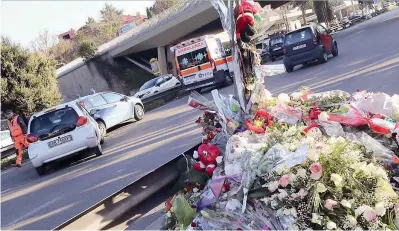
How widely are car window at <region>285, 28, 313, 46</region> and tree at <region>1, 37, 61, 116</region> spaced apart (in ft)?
37.3

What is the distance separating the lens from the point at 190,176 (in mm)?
3529

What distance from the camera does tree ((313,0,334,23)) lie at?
187 feet

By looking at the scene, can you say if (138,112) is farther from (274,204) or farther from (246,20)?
(274,204)

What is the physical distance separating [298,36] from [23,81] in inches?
495

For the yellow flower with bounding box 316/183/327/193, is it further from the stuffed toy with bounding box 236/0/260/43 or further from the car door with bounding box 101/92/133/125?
the car door with bounding box 101/92/133/125

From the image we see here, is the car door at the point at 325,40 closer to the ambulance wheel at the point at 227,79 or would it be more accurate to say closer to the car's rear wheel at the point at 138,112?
the ambulance wheel at the point at 227,79

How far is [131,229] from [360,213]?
72.4 inches

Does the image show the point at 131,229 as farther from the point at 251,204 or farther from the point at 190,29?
the point at 190,29

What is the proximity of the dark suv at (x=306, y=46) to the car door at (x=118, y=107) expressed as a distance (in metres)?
6.96

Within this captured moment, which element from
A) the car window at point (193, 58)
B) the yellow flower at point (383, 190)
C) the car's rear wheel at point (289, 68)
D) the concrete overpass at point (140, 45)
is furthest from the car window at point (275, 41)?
the yellow flower at point (383, 190)

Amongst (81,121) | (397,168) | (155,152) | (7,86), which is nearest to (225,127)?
(397,168)

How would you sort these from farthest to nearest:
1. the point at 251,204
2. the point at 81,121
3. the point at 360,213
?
the point at 81,121, the point at 251,204, the point at 360,213

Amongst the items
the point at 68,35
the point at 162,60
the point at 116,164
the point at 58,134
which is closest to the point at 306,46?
the point at 116,164

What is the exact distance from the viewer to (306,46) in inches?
720
